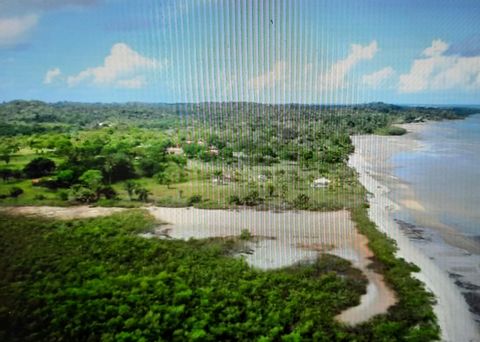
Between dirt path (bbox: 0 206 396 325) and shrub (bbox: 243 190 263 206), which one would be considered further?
shrub (bbox: 243 190 263 206)

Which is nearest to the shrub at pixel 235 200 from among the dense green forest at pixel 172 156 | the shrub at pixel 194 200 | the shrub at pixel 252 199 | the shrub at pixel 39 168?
the dense green forest at pixel 172 156

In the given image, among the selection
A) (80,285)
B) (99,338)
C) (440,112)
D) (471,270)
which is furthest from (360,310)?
(440,112)

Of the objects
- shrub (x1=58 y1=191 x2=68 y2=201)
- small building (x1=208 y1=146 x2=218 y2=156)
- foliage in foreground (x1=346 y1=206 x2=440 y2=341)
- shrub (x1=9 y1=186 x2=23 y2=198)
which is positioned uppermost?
small building (x1=208 y1=146 x2=218 y2=156)

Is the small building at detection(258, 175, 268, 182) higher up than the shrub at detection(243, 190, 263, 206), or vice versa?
the small building at detection(258, 175, 268, 182)

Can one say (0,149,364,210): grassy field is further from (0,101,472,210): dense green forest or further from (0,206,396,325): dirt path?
(0,206,396,325): dirt path

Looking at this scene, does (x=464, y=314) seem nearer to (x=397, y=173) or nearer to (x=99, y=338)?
(x=99, y=338)

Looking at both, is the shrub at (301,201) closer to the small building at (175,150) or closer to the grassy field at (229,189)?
the grassy field at (229,189)

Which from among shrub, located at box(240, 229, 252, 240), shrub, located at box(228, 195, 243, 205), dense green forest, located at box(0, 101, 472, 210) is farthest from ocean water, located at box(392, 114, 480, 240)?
shrub, located at box(240, 229, 252, 240)
